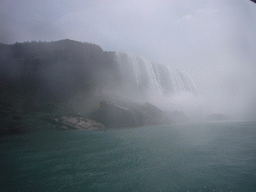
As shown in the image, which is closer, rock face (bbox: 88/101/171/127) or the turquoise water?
the turquoise water

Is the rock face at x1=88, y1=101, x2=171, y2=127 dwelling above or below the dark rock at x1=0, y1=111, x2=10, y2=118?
below

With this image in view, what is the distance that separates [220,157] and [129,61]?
33.4 m

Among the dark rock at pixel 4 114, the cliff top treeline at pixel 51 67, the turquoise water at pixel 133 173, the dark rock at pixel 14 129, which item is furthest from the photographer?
the cliff top treeline at pixel 51 67

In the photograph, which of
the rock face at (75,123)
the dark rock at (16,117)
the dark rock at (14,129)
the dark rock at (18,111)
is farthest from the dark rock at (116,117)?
the dark rock at (18,111)

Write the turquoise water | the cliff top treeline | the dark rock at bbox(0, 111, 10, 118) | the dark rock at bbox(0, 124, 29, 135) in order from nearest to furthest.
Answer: the turquoise water, the dark rock at bbox(0, 124, 29, 135), the dark rock at bbox(0, 111, 10, 118), the cliff top treeline

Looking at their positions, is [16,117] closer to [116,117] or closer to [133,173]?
[116,117]

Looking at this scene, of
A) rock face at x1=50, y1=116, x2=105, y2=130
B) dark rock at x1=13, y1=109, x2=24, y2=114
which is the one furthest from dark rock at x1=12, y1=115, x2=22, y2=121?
rock face at x1=50, y1=116, x2=105, y2=130

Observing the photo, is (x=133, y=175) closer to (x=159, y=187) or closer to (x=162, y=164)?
(x=159, y=187)

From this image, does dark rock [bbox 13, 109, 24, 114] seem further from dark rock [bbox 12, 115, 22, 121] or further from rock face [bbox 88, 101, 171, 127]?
rock face [bbox 88, 101, 171, 127]

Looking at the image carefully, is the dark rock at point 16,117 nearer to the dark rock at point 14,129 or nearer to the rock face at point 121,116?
the dark rock at point 14,129

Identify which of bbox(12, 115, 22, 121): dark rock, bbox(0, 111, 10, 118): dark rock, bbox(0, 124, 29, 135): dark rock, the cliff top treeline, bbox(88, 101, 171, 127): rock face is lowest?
bbox(88, 101, 171, 127): rock face

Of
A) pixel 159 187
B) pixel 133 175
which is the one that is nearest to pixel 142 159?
pixel 133 175

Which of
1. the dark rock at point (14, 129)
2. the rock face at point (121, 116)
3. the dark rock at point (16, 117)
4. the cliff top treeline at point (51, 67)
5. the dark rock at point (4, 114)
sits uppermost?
the cliff top treeline at point (51, 67)

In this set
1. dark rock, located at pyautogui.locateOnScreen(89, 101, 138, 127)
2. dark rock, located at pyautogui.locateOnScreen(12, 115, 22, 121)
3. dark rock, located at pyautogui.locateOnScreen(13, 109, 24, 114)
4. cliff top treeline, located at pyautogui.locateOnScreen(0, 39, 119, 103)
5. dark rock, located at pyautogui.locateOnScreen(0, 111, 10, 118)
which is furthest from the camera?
cliff top treeline, located at pyautogui.locateOnScreen(0, 39, 119, 103)
